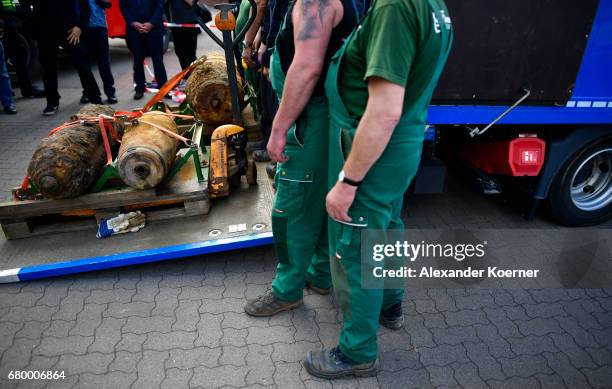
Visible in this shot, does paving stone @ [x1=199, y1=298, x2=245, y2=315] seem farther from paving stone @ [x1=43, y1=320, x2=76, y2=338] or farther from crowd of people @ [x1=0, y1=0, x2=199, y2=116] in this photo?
crowd of people @ [x1=0, y1=0, x2=199, y2=116]

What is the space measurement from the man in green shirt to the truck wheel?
2.10 metres

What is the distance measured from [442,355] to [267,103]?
8.41 ft

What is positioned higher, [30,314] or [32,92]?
[32,92]

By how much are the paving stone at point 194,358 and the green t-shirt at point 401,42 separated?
180 centimetres

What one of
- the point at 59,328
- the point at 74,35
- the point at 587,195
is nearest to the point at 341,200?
the point at 59,328

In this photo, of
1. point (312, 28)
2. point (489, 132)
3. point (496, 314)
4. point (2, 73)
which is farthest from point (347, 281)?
point (2, 73)

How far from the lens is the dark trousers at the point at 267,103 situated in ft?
11.9

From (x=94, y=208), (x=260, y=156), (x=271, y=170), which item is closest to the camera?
(x=94, y=208)

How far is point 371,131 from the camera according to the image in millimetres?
1511

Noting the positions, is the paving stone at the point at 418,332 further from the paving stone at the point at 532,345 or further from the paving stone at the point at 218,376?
the paving stone at the point at 218,376

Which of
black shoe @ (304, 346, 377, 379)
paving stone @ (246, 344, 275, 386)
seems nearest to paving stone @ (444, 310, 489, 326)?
black shoe @ (304, 346, 377, 379)

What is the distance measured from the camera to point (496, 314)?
271 centimetres

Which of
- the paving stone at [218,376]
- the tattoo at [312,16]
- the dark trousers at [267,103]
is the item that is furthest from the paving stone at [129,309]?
the tattoo at [312,16]

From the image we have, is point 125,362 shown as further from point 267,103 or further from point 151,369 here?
point 267,103
